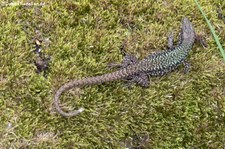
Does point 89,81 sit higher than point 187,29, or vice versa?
point 187,29

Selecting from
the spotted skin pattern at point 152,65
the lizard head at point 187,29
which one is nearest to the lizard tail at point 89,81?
the spotted skin pattern at point 152,65

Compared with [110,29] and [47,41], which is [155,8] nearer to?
[110,29]

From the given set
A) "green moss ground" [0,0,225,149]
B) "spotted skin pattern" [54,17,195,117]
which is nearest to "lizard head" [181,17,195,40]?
"spotted skin pattern" [54,17,195,117]

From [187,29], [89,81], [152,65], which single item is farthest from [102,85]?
[187,29]

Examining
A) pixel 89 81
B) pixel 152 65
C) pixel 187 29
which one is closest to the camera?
pixel 89 81

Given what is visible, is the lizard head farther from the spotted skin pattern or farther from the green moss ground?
the green moss ground

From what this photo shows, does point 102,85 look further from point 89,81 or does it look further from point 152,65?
point 152,65

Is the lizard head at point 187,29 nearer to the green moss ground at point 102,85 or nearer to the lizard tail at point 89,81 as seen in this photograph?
the green moss ground at point 102,85
